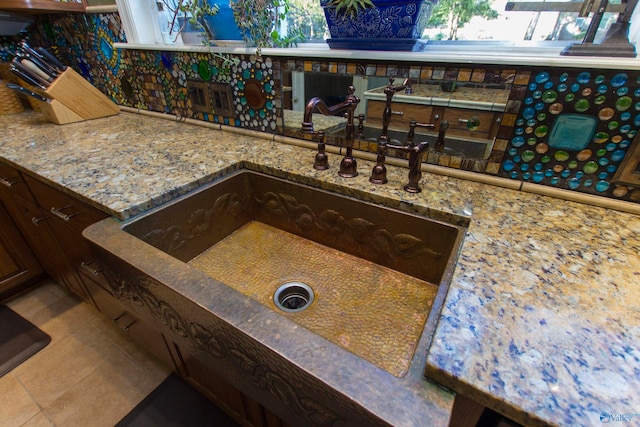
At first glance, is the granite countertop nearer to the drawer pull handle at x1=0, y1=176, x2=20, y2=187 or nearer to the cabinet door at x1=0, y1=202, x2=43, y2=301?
the drawer pull handle at x1=0, y1=176, x2=20, y2=187

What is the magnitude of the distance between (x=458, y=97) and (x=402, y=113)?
162 mm

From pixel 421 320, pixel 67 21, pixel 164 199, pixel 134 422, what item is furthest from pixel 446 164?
pixel 67 21

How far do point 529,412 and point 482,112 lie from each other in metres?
0.71

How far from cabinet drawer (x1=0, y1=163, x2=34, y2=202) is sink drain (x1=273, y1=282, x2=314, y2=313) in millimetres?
1000

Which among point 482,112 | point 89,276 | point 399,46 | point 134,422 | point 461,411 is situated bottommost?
point 134,422

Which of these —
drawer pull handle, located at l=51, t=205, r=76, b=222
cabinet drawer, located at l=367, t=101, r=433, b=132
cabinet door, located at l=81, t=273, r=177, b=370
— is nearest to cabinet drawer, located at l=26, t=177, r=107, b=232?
drawer pull handle, located at l=51, t=205, r=76, b=222

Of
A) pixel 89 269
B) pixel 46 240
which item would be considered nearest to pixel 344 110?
pixel 89 269

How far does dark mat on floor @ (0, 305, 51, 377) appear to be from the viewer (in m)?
1.27

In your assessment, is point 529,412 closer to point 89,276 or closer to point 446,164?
point 446,164

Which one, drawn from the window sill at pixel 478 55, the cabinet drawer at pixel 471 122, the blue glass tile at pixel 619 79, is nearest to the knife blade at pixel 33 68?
the window sill at pixel 478 55

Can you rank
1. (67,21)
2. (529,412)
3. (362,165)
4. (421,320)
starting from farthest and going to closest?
(67,21) → (362,165) → (421,320) → (529,412)

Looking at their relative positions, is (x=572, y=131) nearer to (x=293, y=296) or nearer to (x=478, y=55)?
(x=478, y=55)

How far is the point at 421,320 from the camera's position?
0.72 meters

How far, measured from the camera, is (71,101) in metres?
1.36
